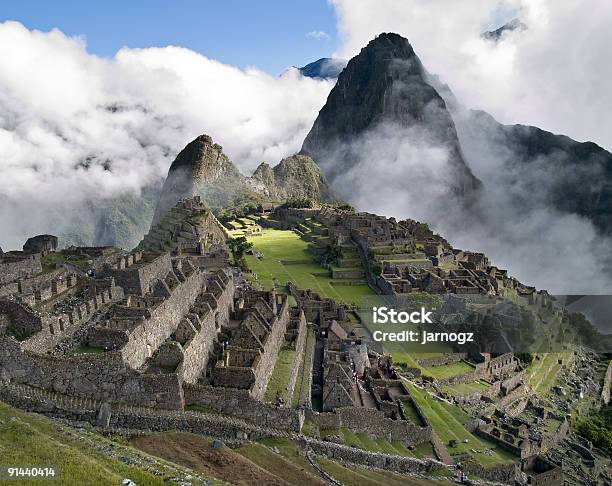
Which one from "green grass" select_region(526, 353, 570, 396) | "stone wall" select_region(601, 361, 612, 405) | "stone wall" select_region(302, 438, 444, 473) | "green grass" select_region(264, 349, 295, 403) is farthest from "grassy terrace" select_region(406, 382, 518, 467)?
"stone wall" select_region(601, 361, 612, 405)

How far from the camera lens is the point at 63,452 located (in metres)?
16.2

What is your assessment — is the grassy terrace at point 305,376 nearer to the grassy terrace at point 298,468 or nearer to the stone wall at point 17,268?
the grassy terrace at point 298,468

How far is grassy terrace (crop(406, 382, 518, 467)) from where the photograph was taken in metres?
32.0

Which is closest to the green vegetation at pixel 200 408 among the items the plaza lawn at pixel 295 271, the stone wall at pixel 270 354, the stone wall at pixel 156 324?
the stone wall at pixel 270 354

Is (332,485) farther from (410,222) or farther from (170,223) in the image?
(410,222)

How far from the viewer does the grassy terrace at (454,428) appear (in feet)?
105

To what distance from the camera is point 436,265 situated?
232 feet

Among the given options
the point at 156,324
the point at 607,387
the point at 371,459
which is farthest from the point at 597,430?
the point at 156,324

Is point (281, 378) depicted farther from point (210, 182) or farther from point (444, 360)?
point (210, 182)

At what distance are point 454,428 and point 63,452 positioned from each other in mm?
24827

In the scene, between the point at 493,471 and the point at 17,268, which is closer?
the point at 17,268

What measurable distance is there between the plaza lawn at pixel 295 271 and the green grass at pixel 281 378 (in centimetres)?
1902

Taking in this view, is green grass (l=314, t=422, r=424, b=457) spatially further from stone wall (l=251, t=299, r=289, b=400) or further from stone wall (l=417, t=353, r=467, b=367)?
stone wall (l=417, t=353, r=467, b=367)

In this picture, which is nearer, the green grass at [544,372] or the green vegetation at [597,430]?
the green vegetation at [597,430]
